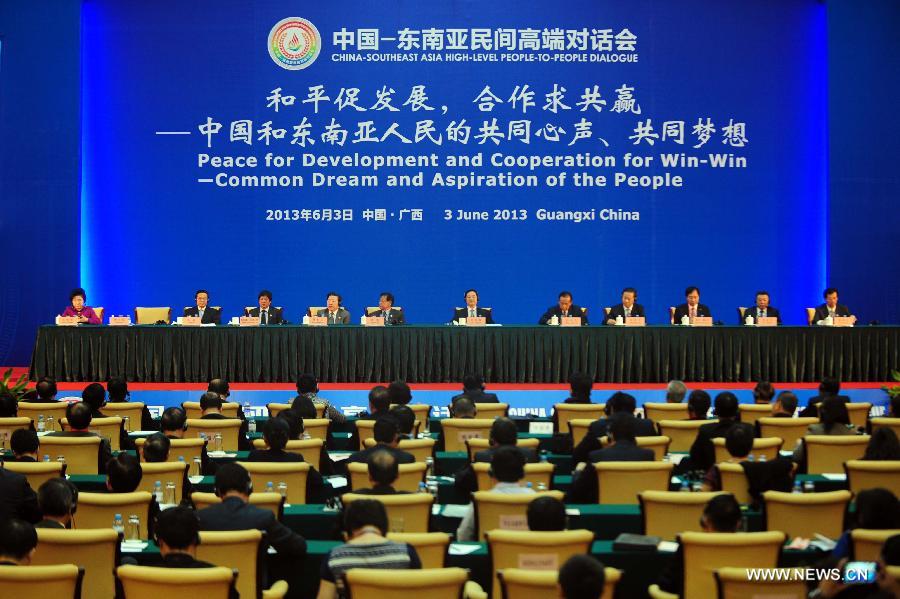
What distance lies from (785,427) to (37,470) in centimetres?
402

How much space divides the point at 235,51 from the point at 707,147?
5745 mm

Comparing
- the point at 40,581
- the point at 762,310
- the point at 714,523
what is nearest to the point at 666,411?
the point at 714,523

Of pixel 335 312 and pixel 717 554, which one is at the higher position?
pixel 335 312

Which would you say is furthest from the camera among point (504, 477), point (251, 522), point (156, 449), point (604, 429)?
point (604, 429)

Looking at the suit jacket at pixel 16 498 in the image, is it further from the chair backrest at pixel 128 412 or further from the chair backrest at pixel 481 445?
the chair backrest at pixel 128 412

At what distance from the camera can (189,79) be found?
12289mm

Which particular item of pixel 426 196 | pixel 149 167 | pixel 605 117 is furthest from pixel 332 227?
pixel 605 117

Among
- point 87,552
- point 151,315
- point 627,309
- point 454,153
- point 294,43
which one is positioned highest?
point 294,43

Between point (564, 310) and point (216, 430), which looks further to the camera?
point (564, 310)

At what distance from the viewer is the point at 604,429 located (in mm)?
5527

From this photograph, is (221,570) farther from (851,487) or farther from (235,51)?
(235,51)

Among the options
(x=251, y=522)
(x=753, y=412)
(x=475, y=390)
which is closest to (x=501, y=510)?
(x=251, y=522)

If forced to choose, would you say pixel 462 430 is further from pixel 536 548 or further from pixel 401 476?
pixel 536 548

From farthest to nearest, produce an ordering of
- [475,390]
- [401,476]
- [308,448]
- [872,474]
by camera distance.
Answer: [475,390] → [308,448] → [401,476] → [872,474]
